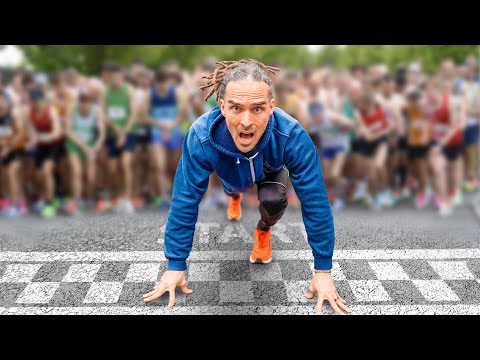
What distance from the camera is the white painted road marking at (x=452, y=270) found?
3660mm

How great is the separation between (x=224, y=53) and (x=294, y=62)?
697 millimetres

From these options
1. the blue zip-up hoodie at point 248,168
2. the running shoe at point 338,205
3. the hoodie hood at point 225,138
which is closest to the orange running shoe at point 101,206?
the blue zip-up hoodie at point 248,168

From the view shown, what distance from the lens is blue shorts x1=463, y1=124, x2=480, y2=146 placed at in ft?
17.9

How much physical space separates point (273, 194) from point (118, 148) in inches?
93.2

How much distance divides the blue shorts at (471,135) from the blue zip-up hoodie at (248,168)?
288 cm

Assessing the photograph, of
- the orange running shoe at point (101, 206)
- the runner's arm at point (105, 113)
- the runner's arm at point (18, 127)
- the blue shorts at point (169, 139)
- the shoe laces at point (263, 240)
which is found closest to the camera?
the shoe laces at point (263, 240)

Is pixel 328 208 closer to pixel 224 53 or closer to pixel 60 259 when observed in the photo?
pixel 60 259

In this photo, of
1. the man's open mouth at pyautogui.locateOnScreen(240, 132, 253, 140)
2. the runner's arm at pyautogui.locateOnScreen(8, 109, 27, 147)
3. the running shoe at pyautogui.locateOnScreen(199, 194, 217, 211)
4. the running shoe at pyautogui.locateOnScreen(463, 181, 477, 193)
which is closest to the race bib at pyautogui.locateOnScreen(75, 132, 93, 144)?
the runner's arm at pyautogui.locateOnScreen(8, 109, 27, 147)

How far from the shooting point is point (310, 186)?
10.1ft

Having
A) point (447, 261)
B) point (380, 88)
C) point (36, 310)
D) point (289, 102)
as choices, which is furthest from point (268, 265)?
point (380, 88)

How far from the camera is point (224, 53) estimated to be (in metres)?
5.61

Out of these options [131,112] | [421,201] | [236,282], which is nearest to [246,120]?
[236,282]

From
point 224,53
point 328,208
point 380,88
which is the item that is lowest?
point 328,208

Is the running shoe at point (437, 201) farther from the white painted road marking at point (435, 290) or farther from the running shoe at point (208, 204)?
the running shoe at point (208, 204)
